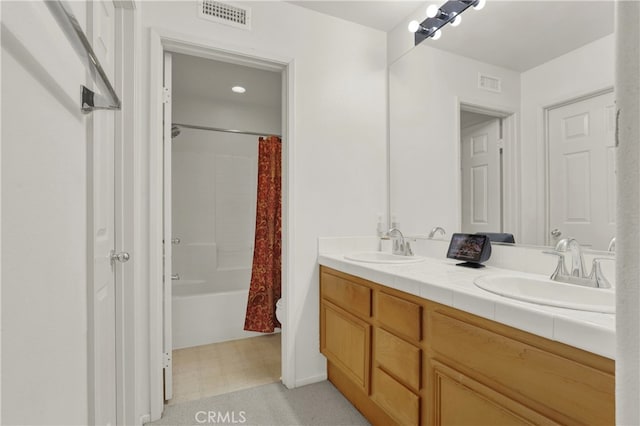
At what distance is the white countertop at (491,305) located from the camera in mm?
720

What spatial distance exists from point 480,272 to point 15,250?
155cm

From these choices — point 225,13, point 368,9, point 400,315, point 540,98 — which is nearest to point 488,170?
point 540,98

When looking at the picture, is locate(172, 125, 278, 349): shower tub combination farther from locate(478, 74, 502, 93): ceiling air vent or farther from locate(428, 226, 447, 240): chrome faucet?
locate(478, 74, 502, 93): ceiling air vent

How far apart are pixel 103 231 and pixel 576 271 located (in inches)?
68.2

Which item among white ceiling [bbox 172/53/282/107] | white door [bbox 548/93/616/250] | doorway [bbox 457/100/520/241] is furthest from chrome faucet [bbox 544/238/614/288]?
white ceiling [bbox 172/53/282/107]

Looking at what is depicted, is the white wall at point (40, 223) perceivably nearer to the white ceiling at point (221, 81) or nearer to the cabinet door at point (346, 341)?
the cabinet door at point (346, 341)

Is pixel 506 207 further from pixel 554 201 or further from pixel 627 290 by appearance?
pixel 627 290

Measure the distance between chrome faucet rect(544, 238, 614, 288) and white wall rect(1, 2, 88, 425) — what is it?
1505 mm

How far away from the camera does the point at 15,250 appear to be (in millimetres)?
494

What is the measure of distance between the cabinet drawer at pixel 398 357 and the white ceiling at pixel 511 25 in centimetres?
136

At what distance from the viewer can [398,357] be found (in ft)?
4.40

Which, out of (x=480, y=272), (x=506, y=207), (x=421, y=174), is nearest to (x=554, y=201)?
(x=506, y=207)

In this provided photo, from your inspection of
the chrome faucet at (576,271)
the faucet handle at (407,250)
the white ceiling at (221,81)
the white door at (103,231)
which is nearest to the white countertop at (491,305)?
the chrome faucet at (576,271)

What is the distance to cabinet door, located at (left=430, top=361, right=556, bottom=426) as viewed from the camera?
0.86 m
